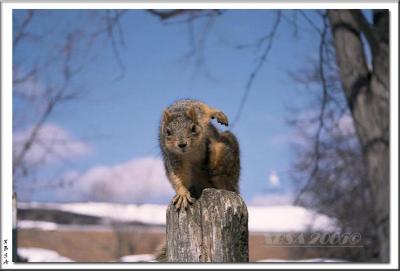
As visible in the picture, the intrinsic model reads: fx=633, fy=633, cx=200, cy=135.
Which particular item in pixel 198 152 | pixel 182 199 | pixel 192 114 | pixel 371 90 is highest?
pixel 371 90

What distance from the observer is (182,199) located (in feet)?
9.39

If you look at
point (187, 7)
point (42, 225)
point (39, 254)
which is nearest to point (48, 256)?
point (39, 254)

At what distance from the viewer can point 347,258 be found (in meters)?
6.09

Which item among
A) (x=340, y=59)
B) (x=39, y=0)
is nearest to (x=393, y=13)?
(x=340, y=59)

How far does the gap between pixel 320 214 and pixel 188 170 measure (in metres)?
3.44

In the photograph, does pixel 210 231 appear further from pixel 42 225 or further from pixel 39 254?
pixel 42 225

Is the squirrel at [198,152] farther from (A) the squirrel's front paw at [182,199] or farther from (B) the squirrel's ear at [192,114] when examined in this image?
(A) the squirrel's front paw at [182,199]

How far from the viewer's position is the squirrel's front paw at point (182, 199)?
2731 millimetres

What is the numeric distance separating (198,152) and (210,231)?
2.89 ft

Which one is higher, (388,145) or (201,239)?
(388,145)

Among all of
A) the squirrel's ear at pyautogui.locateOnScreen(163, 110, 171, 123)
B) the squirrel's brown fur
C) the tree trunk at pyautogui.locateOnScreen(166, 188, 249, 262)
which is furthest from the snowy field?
the tree trunk at pyautogui.locateOnScreen(166, 188, 249, 262)

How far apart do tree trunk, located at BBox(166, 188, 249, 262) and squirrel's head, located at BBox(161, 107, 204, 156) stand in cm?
72

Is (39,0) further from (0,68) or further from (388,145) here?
(388,145)

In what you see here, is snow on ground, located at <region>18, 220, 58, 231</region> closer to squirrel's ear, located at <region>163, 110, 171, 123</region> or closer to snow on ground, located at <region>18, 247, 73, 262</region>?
snow on ground, located at <region>18, 247, 73, 262</region>
